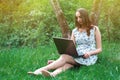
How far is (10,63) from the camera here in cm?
782

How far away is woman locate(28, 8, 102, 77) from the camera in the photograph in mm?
7052

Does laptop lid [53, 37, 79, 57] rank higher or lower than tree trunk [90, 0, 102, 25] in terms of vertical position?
lower

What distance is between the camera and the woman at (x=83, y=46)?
7052 mm

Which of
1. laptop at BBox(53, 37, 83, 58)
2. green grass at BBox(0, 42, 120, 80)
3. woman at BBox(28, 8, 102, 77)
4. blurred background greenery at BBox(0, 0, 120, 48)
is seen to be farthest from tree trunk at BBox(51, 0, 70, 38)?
blurred background greenery at BBox(0, 0, 120, 48)

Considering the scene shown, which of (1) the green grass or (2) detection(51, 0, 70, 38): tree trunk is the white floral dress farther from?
(2) detection(51, 0, 70, 38): tree trunk

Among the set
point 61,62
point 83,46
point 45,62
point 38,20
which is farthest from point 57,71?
point 38,20

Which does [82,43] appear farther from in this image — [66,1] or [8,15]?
[8,15]

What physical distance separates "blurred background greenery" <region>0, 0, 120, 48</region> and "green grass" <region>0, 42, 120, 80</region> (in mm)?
6423

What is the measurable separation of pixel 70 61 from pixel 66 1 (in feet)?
29.1

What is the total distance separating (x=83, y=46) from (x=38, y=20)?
9548 millimetres

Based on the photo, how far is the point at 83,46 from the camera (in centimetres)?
750

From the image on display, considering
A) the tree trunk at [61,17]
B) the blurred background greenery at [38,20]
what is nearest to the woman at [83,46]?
the tree trunk at [61,17]

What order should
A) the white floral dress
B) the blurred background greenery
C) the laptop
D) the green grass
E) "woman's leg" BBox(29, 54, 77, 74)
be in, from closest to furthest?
the green grass
the laptop
"woman's leg" BBox(29, 54, 77, 74)
the white floral dress
the blurred background greenery

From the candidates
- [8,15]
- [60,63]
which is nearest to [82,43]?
[60,63]
